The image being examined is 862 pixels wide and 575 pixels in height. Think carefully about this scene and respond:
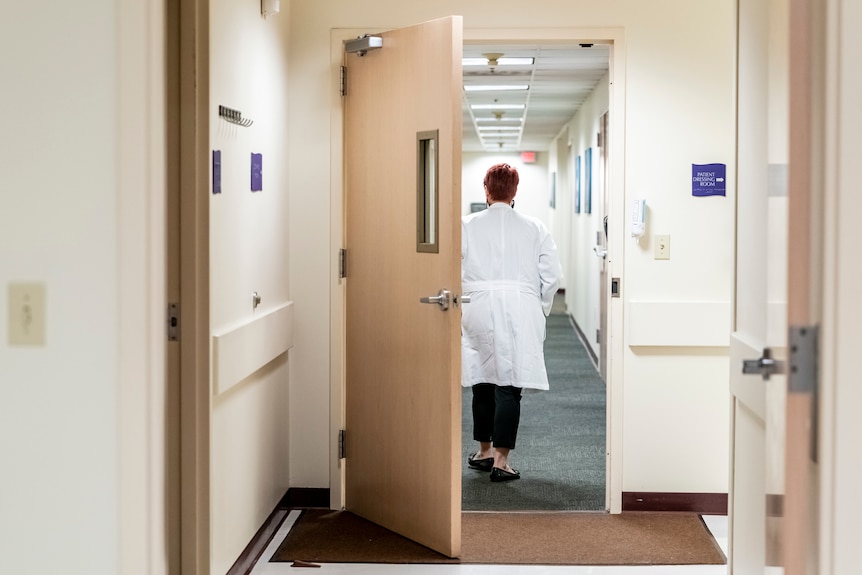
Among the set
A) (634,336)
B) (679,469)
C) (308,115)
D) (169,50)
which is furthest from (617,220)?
(169,50)

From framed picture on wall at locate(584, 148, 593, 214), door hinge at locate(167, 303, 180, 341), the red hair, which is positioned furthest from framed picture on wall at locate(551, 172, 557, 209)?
door hinge at locate(167, 303, 180, 341)

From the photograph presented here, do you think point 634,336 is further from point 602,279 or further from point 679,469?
point 602,279

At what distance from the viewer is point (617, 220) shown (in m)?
4.29

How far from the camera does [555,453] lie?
18.0 feet

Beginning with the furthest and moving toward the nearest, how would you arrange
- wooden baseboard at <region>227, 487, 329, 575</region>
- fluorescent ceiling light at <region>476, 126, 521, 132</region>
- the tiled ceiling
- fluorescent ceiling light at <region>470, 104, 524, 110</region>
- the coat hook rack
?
fluorescent ceiling light at <region>476, 126, 521, 132</region>
fluorescent ceiling light at <region>470, 104, 524, 110</region>
the tiled ceiling
wooden baseboard at <region>227, 487, 329, 575</region>
the coat hook rack

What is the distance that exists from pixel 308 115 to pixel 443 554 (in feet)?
6.61

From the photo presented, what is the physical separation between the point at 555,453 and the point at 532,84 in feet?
13.1

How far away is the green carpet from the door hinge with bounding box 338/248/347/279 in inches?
48.4

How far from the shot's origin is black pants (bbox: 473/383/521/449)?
4.79 metres

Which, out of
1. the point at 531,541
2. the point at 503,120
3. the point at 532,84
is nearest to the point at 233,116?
Result: the point at 531,541

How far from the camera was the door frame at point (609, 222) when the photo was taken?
4.25m

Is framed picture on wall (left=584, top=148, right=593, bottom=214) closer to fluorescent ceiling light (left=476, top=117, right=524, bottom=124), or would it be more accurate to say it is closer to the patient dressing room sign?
fluorescent ceiling light (left=476, top=117, right=524, bottom=124)

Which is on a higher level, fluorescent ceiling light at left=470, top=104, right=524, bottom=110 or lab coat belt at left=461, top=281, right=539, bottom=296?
fluorescent ceiling light at left=470, top=104, right=524, bottom=110

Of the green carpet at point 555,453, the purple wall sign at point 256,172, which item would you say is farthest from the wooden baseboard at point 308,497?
the purple wall sign at point 256,172
